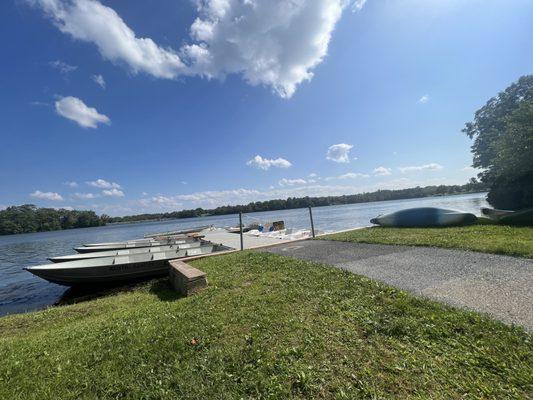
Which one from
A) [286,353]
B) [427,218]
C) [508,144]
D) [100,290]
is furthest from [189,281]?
[508,144]

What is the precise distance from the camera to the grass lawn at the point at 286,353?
7.69 feet

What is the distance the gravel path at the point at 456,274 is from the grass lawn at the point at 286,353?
1.60 ft

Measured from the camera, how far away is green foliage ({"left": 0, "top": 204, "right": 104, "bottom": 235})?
7731 cm

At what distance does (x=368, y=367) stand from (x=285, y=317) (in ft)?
4.69

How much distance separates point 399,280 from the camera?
498 cm

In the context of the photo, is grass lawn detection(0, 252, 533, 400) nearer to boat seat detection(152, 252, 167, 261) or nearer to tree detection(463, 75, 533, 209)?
boat seat detection(152, 252, 167, 261)

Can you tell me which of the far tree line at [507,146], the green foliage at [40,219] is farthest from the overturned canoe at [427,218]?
the green foliage at [40,219]

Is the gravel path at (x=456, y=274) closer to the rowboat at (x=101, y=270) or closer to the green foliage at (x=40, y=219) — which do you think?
the rowboat at (x=101, y=270)

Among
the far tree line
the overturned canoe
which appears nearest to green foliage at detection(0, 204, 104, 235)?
the far tree line

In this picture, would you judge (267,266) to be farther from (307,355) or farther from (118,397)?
(118,397)

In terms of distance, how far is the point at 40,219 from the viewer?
80.2 meters

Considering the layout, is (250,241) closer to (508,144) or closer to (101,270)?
(101,270)

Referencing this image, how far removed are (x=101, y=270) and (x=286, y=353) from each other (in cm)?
927

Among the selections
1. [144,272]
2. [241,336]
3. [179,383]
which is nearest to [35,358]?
[179,383]
